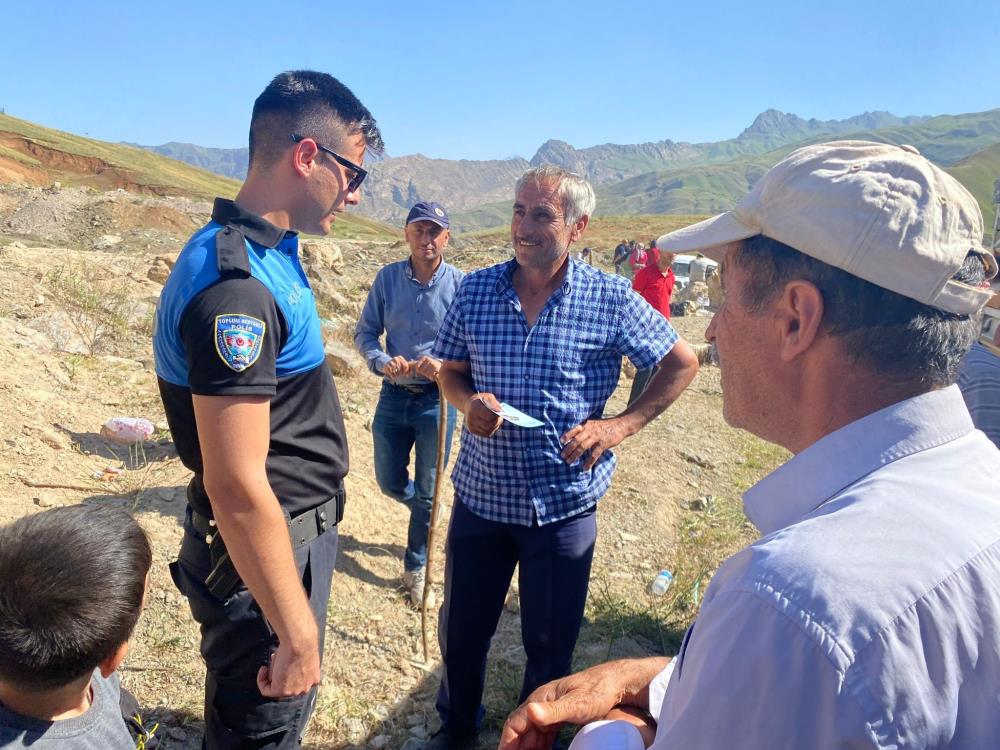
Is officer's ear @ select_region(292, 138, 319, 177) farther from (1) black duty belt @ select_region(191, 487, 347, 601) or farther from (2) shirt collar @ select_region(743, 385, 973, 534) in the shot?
(2) shirt collar @ select_region(743, 385, 973, 534)

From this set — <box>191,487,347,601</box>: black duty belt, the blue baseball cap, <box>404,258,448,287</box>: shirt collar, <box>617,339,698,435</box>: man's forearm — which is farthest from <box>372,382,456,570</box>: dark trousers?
<box>191,487,347,601</box>: black duty belt

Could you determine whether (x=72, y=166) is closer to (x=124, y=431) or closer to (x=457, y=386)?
(x=124, y=431)

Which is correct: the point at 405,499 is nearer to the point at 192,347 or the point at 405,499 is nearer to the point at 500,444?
the point at 500,444

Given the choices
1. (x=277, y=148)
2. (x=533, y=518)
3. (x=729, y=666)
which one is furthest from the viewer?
(x=533, y=518)

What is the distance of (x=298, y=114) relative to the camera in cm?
190

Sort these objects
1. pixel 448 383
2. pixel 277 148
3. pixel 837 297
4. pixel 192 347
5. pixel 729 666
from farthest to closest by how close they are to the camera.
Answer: pixel 448 383 → pixel 277 148 → pixel 192 347 → pixel 837 297 → pixel 729 666

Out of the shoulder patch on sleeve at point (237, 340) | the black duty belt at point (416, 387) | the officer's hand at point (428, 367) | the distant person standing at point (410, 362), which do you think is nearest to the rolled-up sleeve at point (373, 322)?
the distant person standing at point (410, 362)

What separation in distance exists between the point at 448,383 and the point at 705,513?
3.61m

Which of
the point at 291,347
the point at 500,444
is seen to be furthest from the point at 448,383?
the point at 291,347

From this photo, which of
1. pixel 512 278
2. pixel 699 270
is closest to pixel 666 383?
pixel 512 278

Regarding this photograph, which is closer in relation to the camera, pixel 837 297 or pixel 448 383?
pixel 837 297

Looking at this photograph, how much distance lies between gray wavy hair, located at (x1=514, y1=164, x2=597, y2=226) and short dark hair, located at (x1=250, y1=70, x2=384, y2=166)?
97cm

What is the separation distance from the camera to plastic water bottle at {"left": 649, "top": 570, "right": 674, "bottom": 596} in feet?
14.0

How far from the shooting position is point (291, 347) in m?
1.75
